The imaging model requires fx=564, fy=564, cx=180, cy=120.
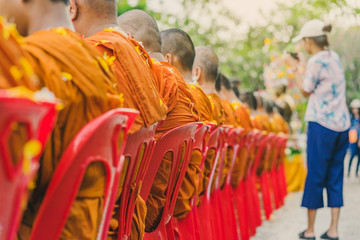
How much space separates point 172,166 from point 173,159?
5cm

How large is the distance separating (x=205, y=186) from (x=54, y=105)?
2.87 m

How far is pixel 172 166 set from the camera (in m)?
2.71

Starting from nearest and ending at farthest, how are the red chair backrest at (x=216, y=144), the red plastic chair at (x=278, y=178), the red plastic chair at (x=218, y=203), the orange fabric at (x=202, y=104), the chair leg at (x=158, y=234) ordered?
the chair leg at (x=158, y=234)
the red chair backrest at (x=216, y=144)
the orange fabric at (x=202, y=104)
the red plastic chair at (x=218, y=203)
the red plastic chair at (x=278, y=178)

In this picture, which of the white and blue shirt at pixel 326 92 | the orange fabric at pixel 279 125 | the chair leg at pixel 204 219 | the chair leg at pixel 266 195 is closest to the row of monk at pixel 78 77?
the chair leg at pixel 204 219

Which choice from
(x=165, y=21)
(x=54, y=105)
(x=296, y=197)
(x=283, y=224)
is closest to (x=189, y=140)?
(x=54, y=105)

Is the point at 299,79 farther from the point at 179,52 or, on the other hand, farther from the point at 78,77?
the point at 78,77

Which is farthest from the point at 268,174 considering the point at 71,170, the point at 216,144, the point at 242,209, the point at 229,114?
the point at 71,170

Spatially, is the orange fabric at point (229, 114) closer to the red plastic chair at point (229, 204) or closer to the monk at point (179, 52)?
the red plastic chair at point (229, 204)

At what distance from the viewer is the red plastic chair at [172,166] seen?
2.56m

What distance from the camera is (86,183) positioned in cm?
153

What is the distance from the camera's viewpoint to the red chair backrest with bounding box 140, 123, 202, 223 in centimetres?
256

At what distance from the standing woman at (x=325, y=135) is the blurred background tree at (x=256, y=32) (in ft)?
50.0

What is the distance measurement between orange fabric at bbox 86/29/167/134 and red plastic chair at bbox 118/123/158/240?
0.06 metres

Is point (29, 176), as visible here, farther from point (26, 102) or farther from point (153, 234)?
point (153, 234)
